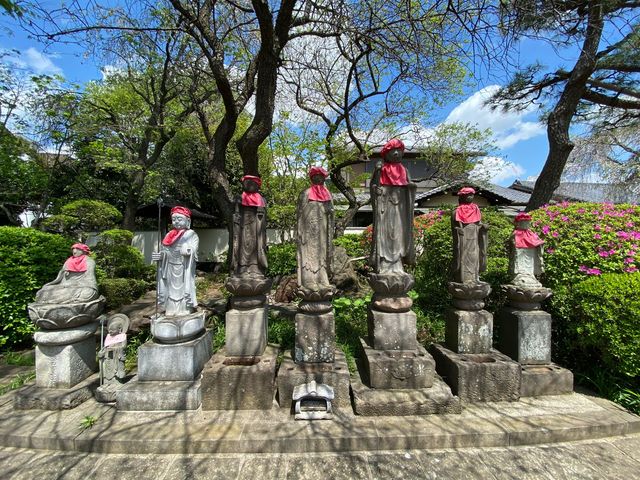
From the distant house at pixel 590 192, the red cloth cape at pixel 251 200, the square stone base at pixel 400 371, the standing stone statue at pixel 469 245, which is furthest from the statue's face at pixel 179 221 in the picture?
the distant house at pixel 590 192

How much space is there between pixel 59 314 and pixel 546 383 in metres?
5.73

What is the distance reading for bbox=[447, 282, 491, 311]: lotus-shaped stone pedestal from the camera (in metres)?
3.57

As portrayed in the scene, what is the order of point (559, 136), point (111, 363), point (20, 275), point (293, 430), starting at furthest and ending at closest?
point (559, 136)
point (20, 275)
point (111, 363)
point (293, 430)

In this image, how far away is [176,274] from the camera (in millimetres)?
3584

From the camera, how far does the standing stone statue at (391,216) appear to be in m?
3.55

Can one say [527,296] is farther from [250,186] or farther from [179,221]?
[179,221]

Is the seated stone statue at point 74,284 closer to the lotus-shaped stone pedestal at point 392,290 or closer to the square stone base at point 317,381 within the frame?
the square stone base at point 317,381

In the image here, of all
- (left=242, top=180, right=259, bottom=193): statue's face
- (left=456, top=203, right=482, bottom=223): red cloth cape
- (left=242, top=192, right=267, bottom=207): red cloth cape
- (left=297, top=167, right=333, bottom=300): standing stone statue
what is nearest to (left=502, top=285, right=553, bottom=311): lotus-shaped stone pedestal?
(left=456, top=203, right=482, bottom=223): red cloth cape

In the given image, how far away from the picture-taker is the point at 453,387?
342 cm

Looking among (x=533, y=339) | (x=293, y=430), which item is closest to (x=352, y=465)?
(x=293, y=430)

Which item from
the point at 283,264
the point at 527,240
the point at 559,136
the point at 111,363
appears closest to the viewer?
the point at 111,363

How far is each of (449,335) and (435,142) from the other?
36.2 feet

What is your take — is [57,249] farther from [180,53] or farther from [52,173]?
[52,173]

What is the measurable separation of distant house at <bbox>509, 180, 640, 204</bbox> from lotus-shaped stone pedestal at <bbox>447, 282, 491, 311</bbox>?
1408 cm
